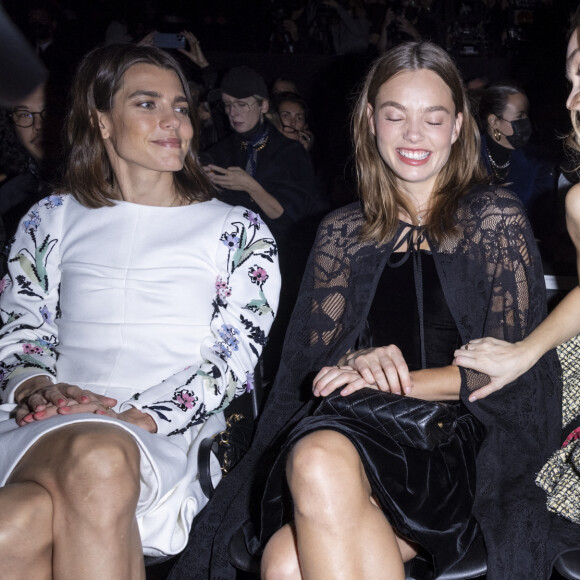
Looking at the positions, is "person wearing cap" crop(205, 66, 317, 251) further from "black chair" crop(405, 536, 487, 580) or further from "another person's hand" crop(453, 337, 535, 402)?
"black chair" crop(405, 536, 487, 580)

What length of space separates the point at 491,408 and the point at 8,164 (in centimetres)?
274

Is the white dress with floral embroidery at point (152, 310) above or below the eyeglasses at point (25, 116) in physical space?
below

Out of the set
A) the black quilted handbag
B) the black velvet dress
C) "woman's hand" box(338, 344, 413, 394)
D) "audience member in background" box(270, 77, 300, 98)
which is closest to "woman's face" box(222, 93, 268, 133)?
"audience member in background" box(270, 77, 300, 98)

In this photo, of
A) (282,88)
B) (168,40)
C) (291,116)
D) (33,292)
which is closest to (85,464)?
(33,292)

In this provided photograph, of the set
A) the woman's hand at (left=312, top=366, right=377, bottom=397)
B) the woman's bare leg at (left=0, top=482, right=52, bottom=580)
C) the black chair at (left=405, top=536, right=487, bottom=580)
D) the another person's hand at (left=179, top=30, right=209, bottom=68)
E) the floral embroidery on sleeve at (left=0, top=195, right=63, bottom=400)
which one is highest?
the another person's hand at (left=179, top=30, right=209, bottom=68)

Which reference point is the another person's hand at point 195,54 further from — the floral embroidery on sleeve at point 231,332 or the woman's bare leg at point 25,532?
the woman's bare leg at point 25,532

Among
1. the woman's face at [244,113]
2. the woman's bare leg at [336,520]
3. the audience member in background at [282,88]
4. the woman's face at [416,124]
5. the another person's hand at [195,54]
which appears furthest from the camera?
the another person's hand at [195,54]

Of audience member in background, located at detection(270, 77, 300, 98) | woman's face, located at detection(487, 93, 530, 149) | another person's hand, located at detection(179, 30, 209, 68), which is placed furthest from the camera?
another person's hand, located at detection(179, 30, 209, 68)

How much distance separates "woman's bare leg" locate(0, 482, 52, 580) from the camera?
4.88ft

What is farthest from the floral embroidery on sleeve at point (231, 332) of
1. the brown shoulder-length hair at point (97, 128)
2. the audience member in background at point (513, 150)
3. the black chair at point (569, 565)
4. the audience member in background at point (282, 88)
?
the audience member in background at point (282, 88)

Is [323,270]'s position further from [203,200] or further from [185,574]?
[185,574]

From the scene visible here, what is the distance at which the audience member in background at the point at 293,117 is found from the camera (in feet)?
15.2

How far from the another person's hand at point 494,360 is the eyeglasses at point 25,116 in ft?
7.99

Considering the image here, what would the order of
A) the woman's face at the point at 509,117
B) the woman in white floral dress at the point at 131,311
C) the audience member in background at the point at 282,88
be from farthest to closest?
1. the audience member in background at the point at 282,88
2. the woman's face at the point at 509,117
3. the woman in white floral dress at the point at 131,311
